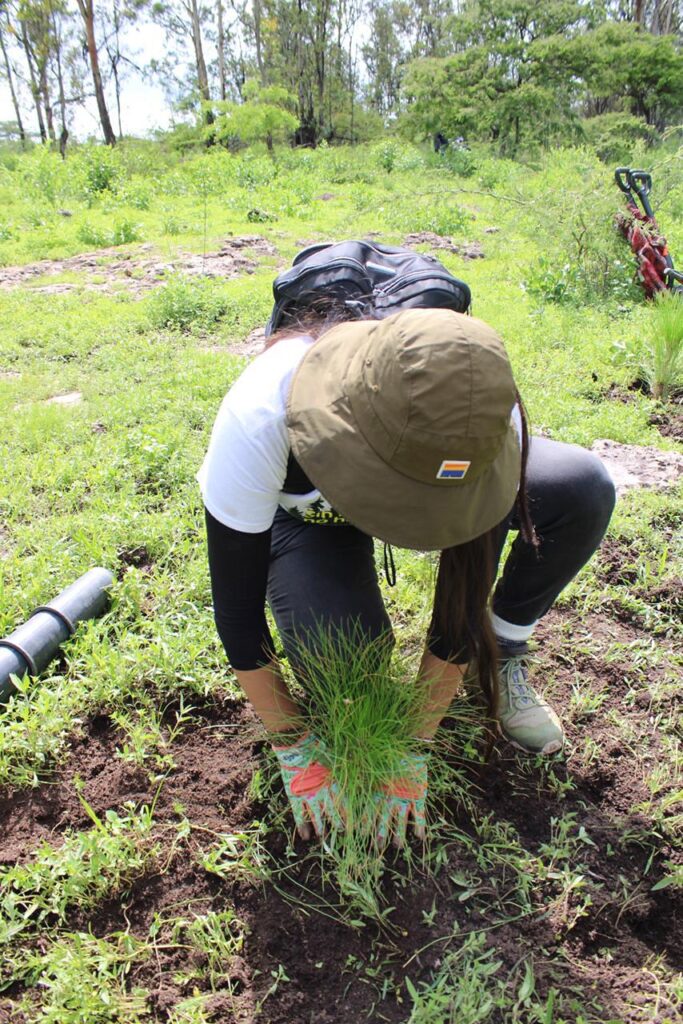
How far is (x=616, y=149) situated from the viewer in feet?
36.4

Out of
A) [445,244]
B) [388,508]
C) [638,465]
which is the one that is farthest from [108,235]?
[388,508]

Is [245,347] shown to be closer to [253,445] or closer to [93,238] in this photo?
[253,445]

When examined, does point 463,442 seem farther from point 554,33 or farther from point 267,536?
point 554,33

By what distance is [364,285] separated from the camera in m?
1.36

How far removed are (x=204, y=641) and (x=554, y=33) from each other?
1738 cm

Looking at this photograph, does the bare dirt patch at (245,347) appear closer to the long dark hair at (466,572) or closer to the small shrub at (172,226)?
the long dark hair at (466,572)

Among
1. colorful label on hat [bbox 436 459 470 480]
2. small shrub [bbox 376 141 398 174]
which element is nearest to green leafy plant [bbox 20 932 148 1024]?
colorful label on hat [bbox 436 459 470 480]

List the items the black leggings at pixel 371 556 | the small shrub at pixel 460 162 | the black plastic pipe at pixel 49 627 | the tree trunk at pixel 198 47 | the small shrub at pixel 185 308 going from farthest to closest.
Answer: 1. the tree trunk at pixel 198 47
2. the small shrub at pixel 460 162
3. the small shrub at pixel 185 308
4. the black plastic pipe at pixel 49 627
5. the black leggings at pixel 371 556

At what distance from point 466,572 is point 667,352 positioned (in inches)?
107

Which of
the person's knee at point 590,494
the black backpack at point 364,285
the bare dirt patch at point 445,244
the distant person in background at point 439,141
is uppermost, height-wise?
the distant person in background at point 439,141

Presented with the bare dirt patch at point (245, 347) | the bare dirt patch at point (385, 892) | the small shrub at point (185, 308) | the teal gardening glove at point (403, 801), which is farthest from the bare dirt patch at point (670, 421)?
the small shrub at point (185, 308)

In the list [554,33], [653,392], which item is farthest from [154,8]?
[653,392]

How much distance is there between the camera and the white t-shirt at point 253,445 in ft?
4.19

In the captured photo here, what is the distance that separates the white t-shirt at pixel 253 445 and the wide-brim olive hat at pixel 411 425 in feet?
0.28
